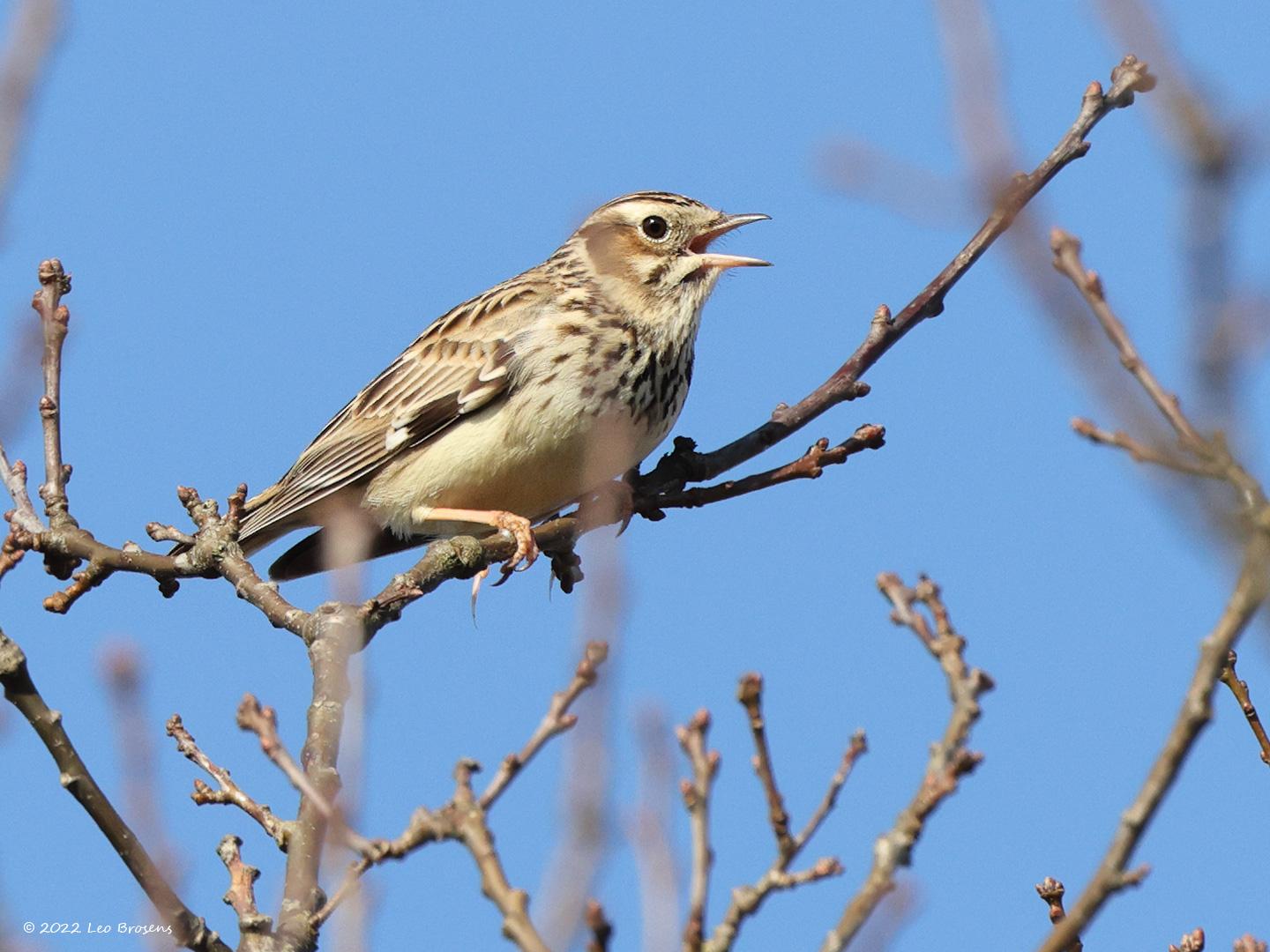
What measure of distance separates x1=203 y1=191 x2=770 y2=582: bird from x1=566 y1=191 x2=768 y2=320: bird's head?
0.01m

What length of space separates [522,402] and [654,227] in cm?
165

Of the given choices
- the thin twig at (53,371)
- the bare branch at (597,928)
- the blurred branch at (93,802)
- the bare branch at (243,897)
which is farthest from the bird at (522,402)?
the bare branch at (597,928)

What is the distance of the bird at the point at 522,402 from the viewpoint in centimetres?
908

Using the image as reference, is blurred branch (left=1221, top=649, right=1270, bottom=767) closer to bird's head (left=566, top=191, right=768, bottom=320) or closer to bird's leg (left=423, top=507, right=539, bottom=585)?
bird's leg (left=423, top=507, right=539, bottom=585)

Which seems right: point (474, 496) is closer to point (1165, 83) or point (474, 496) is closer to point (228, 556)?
point (228, 556)

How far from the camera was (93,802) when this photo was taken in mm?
4691

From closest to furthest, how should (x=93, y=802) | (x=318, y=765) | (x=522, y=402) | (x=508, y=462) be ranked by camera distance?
(x=93, y=802) < (x=318, y=765) < (x=508, y=462) < (x=522, y=402)

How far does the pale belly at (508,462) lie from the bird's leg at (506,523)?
0.20 feet

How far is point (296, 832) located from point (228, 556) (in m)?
2.25

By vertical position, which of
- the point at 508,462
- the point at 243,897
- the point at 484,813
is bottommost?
the point at 484,813

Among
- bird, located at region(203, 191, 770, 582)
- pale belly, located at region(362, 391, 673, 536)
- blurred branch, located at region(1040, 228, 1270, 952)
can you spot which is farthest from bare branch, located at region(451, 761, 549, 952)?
pale belly, located at region(362, 391, 673, 536)

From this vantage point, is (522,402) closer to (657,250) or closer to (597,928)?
(657,250)

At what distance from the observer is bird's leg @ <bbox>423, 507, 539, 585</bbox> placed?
8.27m

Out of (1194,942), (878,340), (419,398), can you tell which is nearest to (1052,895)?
(1194,942)
